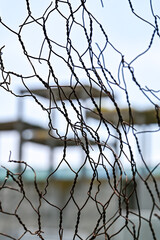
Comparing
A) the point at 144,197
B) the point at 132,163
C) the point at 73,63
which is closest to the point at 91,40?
the point at 73,63

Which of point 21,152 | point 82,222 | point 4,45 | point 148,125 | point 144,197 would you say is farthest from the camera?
point 21,152

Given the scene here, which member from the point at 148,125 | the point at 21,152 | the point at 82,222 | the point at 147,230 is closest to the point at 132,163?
the point at 147,230

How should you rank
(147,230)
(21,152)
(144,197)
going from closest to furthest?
(147,230) < (144,197) < (21,152)

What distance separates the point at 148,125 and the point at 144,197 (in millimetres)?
1672

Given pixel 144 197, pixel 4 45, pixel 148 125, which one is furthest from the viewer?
pixel 148 125

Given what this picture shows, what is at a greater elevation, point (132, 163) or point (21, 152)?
point (21, 152)

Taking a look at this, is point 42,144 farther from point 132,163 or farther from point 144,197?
point 132,163

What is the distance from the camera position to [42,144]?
6.57 metres

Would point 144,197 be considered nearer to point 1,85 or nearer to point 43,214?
point 43,214

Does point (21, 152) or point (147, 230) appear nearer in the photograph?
point (147, 230)

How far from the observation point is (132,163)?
1.99ft

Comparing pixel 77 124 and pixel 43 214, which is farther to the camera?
pixel 43 214

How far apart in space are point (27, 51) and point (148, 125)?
4.97m

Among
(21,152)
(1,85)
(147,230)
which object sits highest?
(21,152)
